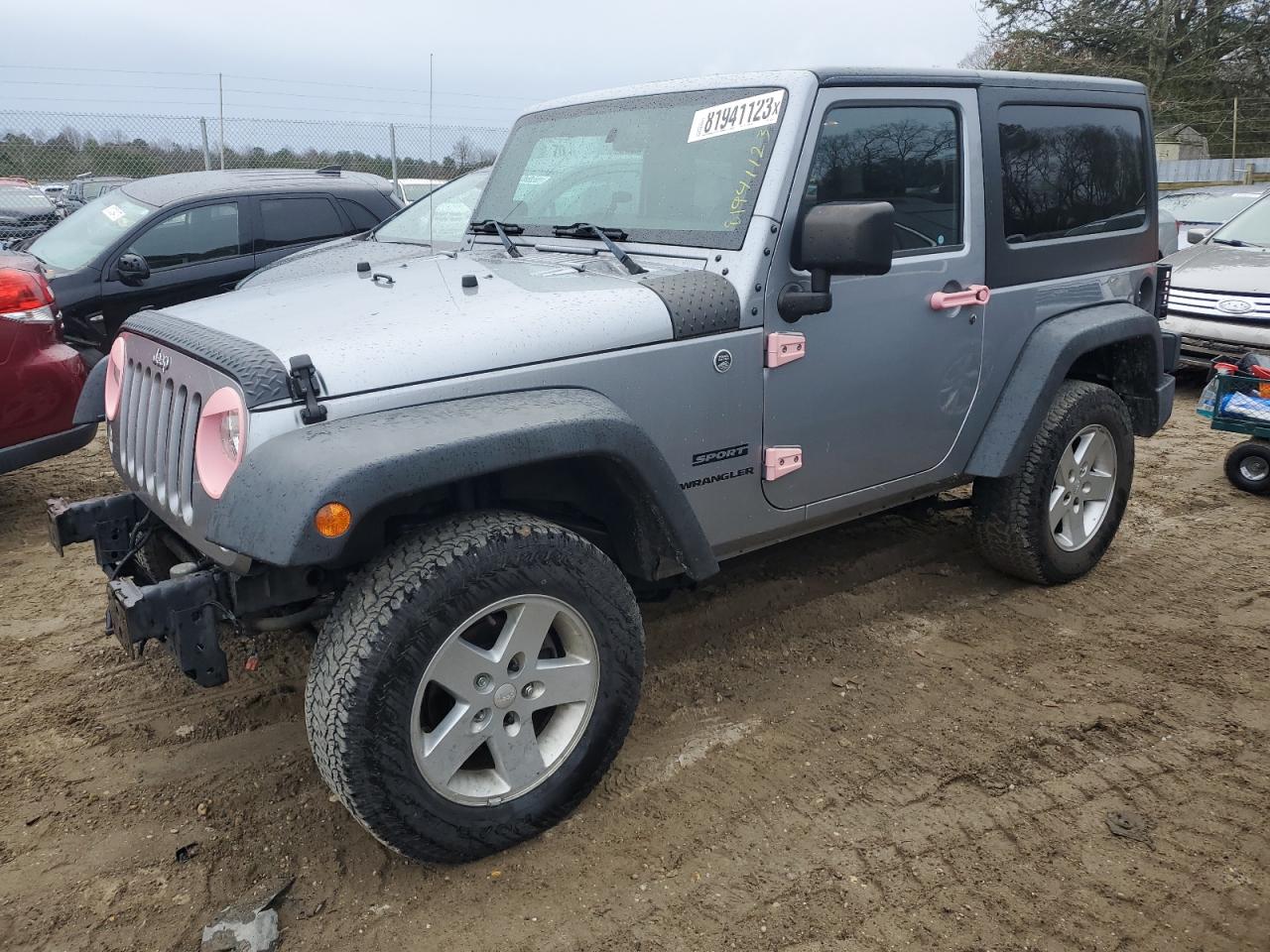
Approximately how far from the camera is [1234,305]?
7.56 m

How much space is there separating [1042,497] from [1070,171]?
1305mm

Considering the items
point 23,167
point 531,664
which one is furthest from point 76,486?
point 23,167

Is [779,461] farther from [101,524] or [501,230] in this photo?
[101,524]

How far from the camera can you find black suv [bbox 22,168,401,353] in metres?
7.05

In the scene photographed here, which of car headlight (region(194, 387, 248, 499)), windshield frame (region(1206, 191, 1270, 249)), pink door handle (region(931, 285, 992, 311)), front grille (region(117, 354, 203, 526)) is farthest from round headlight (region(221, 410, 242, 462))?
windshield frame (region(1206, 191, 1270, 249))

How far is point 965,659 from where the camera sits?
380cm

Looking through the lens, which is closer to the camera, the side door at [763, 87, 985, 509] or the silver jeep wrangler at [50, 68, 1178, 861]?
the silver jeep wrangler at [50, 68, 1178, 861]

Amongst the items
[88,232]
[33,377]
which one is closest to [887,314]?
[33,377]

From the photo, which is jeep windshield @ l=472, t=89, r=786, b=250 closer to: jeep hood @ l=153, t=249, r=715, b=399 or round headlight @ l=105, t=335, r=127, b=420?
jeep hood @ l=153, t=249, r=715, b=399

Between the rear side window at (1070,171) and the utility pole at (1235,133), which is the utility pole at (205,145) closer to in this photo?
the rear side window at (1070,171)

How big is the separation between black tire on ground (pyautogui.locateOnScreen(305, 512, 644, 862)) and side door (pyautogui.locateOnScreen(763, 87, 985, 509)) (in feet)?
2.95

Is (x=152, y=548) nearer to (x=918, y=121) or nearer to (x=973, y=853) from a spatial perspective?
(x=973, y=853)

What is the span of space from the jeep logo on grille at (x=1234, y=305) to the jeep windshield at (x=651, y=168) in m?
5.90

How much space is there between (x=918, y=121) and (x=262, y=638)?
3042 millimetres
